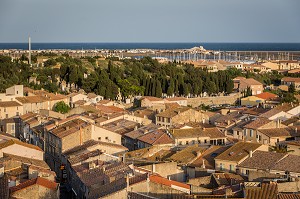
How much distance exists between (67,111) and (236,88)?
2834 centimetres

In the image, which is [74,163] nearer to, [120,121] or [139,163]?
[139,163]

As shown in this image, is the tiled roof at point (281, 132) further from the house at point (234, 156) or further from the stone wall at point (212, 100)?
the stone wall at point (212, 100)

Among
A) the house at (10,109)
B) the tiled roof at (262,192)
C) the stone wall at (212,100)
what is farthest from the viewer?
the stone wall at (212,100)

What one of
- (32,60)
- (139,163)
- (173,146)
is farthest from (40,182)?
(32,60)

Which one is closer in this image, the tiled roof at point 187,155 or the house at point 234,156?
the house at point 234,156

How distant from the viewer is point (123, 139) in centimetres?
3064

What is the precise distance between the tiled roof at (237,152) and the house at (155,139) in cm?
410

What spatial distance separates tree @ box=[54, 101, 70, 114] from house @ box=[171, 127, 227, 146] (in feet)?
40.9

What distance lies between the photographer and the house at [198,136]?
2986 cm

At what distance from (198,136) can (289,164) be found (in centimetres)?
877

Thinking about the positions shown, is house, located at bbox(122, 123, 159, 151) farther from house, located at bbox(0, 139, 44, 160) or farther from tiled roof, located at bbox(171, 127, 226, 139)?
house, located at bbox(0, 139, 44, 160)

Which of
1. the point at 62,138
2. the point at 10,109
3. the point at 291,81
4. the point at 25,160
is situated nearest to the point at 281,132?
the point at 62,138

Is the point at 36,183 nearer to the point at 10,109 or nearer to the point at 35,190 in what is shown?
the point at 35,190

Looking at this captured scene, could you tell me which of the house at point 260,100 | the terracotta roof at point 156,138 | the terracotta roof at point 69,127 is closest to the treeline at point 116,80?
the house at point 260,100
